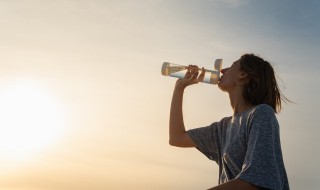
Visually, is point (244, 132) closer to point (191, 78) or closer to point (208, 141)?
point (208, 141)

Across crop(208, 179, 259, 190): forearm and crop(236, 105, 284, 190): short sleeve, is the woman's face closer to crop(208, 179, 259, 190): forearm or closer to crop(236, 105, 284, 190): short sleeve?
crop(236, 105, 284, 190): short sleeve

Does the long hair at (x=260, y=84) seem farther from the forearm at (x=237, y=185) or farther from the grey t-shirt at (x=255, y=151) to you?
the forearm at (x=237, y=185)

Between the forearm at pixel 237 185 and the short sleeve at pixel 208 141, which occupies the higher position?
the short sleeve at pixel 208 141

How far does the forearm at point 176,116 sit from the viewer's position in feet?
17.7

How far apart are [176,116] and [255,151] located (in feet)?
6.64

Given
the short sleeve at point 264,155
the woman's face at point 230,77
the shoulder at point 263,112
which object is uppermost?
the woman's face at point 230,77

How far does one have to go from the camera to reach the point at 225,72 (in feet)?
15.9

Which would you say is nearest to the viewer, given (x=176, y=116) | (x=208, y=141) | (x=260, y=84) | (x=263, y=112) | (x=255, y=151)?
(x=255, y=151)

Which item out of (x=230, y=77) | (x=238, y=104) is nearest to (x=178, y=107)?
(x=230, y=77)

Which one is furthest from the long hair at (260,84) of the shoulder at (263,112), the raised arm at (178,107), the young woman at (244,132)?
the raised arm at (178,107)

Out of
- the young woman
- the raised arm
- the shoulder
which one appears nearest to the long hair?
the young woman

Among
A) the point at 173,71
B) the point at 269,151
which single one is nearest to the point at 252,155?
the point at 269,151

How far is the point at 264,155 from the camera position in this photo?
3.52 meters

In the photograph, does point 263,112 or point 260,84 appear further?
point 260,84
